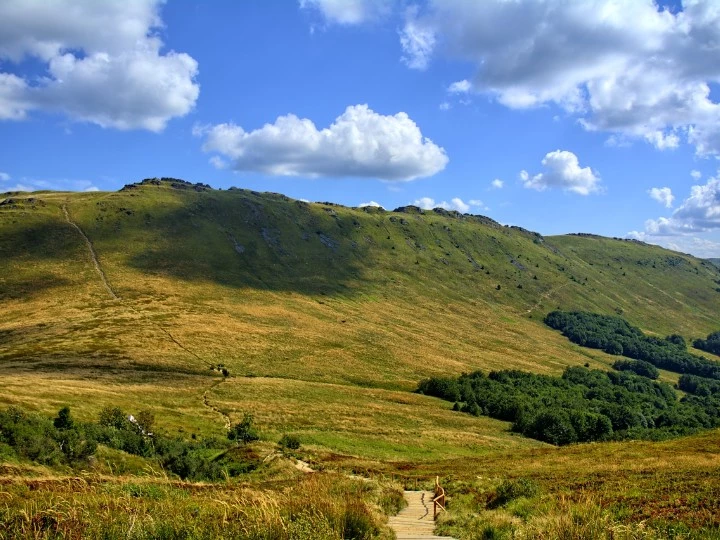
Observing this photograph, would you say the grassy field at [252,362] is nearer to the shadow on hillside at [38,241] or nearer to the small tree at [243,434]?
the shadow on hillside at [38,241]

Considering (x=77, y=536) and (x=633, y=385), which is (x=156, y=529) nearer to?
(x=77, y=536)

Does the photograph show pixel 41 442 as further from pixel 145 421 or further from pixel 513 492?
pixel 513 492

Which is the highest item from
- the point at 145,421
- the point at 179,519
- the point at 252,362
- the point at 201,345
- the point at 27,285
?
the point at 179,519

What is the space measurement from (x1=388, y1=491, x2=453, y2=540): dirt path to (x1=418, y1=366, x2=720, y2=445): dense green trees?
8071 centimetres

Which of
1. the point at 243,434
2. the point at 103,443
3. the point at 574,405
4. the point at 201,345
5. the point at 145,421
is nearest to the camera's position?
the point at 103,443

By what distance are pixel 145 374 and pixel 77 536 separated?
91.5 metres

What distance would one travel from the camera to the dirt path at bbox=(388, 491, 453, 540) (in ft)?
44.2

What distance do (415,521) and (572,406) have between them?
376ft

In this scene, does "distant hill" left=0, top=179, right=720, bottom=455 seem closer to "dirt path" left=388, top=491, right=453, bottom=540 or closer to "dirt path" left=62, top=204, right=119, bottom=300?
"dirt path" left=62, top=204, right=119, bottom=300

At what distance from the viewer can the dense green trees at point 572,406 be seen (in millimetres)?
97375

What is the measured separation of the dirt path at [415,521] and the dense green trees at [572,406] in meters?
80.7

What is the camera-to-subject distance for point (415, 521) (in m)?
A: 17.2

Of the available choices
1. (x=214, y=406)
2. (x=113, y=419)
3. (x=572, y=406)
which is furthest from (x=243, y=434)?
(x=572, y=406)


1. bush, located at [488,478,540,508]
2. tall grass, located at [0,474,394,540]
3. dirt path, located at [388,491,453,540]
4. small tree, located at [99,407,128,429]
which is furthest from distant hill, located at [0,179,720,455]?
tall grass, located at [0,474,394,540]
